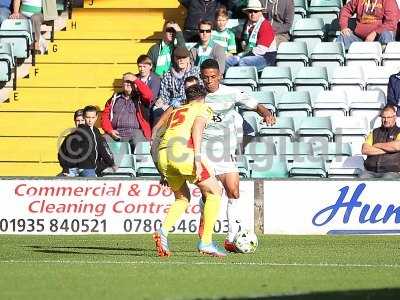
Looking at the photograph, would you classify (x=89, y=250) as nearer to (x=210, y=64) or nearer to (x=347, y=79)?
(x=210, y=64)

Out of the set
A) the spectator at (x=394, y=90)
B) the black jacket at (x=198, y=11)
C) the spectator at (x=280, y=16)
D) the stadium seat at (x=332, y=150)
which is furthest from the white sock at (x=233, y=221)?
the spectator at (x=280, y=16)

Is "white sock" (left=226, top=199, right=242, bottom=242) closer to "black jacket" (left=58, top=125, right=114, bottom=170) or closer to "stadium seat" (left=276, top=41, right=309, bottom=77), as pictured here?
"black jacket" (left=58, top=125, right=114, bottom=170)

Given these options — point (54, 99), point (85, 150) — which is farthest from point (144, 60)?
point (54, 99)

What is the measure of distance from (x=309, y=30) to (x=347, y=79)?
1.49 meters

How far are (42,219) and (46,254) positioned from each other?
5.09 meters

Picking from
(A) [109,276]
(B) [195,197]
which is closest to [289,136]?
(B) [195,197]

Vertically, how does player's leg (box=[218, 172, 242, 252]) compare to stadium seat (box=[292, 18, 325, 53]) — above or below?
below

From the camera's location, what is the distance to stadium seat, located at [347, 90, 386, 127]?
66.1 ft

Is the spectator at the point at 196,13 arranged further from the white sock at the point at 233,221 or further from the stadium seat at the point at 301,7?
the white sock at the point at 233,221

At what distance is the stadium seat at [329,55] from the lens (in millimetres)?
21047

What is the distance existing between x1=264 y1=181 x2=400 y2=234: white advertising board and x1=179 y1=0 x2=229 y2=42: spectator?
4152 millimetres

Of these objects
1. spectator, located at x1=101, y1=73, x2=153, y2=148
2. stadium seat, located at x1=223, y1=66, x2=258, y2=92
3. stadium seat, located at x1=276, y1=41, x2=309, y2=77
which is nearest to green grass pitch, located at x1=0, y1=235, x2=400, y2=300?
spectator, located at x1=101, y1=73, x2=153, y2=148

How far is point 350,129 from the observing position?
20.0 metres

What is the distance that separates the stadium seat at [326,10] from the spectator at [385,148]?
3.78 metres
